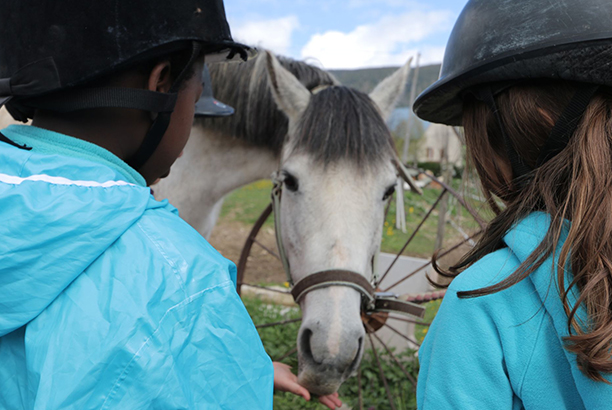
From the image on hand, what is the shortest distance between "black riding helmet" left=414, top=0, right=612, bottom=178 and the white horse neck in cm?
197

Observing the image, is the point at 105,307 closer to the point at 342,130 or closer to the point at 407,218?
the point at 342,130

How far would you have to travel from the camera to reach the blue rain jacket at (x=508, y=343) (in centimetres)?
81

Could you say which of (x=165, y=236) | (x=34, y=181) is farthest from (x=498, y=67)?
(x=34, y=181)

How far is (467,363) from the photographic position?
2.83ft

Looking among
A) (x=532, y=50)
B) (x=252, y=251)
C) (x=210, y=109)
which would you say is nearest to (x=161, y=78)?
(x=532, y=50)

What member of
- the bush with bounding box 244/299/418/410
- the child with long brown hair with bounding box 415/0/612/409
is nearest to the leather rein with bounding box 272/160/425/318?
the bush with bounding box 244/299/418/410

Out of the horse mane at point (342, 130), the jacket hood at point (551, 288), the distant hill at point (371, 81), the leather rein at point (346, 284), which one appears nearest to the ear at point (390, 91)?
the distant hill at point (371, 81)

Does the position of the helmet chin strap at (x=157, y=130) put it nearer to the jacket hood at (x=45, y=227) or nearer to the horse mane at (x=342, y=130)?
the jacket hood at (x=45, y=227)

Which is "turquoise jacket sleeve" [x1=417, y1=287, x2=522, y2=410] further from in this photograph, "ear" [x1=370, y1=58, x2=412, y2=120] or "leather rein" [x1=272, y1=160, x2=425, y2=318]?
"ear" [x1=370, y1=58, x2=412, y2=120]

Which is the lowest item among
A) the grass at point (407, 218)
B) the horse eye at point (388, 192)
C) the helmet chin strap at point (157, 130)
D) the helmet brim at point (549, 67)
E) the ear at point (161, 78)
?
the grass at point (407, 218)

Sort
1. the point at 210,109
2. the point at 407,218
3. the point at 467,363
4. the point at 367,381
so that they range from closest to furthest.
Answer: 1. the point at 467,363
2. the point at 210,109
3. the point at 367,381
4. the point at 407,218

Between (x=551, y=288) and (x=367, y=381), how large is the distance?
279 centimetres

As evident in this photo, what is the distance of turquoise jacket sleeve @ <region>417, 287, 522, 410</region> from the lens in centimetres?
84

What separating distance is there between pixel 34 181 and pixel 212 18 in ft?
2.08
